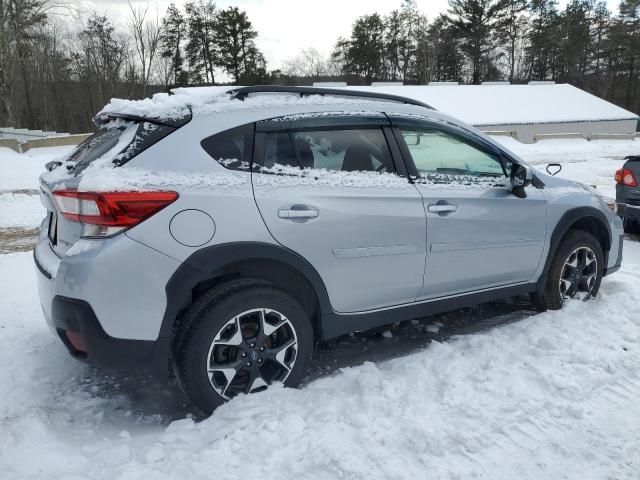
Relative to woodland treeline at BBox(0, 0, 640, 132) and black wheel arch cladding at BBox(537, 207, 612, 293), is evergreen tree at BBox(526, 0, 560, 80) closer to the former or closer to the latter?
woodland treeline at BBox(0, 0, 640, 132)

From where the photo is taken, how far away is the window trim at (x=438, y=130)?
11.2 ft

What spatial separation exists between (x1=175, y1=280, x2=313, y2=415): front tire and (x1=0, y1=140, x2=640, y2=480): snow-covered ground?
12 centimetres

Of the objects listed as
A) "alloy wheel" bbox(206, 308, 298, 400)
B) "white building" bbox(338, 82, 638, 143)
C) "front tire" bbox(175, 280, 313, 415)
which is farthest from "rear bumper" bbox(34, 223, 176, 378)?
"white building" bbox(338, 82, 638, 143)

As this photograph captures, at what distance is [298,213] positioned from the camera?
2867 mm

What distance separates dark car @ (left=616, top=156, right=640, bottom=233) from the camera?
6934 mm

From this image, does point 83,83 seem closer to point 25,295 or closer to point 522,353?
point 25,295

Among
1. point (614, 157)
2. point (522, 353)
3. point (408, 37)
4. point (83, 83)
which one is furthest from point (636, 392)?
point (408, 37)

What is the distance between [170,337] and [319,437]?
92 centimetres

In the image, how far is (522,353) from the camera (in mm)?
3500

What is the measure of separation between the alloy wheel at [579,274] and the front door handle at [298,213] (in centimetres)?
245

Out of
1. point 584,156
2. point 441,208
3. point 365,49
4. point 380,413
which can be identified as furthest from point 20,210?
point 365,49

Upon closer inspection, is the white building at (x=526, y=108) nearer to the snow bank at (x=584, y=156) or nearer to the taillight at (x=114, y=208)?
the snow bank at (x=584, y=156)

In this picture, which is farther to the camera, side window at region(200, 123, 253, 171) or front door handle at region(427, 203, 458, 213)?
front door handle at region(427, 203, 458, 213)

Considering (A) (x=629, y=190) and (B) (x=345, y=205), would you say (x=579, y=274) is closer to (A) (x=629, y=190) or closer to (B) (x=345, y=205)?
(B) (x=345, y=205)
